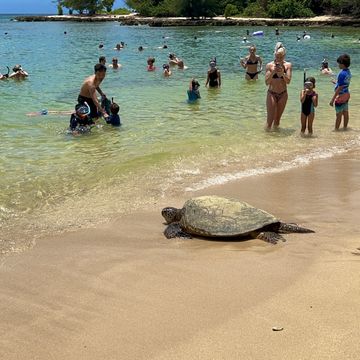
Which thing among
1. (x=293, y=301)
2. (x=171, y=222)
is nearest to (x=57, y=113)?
(x=171, y=222)

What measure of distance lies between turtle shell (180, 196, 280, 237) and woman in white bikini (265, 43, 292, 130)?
4.97 metres

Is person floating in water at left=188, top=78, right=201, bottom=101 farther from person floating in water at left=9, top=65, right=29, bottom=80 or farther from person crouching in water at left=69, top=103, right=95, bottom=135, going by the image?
person floating in water at left=9, top=65, right=29, bottom=80

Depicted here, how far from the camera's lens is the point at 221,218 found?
4.88 m

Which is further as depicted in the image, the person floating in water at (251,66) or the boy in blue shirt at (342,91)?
the person floating in water at (251,66)

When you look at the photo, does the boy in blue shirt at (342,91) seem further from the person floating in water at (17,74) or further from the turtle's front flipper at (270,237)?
the person floating in water at (17,74)

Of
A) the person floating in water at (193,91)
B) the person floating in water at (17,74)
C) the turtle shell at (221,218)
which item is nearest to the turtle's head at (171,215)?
the turtle shell at (221,218)

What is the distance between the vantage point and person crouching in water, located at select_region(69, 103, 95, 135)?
1023cm

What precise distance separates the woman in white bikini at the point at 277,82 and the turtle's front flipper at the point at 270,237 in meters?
5.22

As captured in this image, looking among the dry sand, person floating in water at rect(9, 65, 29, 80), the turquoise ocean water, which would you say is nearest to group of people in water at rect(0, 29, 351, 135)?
the turquoise ocean water

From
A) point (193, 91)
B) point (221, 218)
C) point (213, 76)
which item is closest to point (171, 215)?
point (221, 218)

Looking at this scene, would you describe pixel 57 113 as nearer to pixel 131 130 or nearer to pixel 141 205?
pixel 131 130

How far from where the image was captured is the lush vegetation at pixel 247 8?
74.1 m

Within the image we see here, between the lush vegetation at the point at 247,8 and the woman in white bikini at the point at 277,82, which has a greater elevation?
the lush vegetation at the point at 247,8

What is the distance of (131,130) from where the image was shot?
10.5 m
